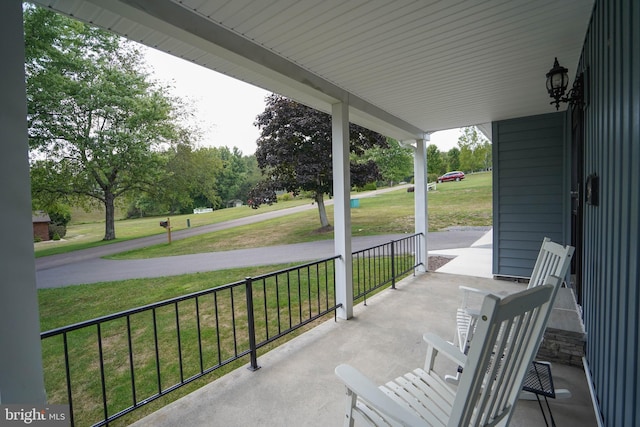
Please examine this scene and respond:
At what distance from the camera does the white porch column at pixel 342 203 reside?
3453 millimetres

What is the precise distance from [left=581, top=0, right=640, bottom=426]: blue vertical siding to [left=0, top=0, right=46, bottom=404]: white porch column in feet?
7.78

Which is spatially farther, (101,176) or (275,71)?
(101,176)

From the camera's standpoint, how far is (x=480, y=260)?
642 cm

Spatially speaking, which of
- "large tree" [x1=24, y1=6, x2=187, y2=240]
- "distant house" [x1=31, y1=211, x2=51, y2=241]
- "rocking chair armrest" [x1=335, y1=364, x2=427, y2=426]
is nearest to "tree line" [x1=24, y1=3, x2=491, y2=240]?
"large tree" [x1=24, y1=6, x2=187, y2=240]

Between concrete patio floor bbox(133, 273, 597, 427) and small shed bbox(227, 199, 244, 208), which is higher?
small shed bbox(227, 199, 244, 208)

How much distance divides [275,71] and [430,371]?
2.50 meters

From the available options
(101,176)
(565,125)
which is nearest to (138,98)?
(101,176)

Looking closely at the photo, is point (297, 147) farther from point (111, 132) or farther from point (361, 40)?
point (361, 40)

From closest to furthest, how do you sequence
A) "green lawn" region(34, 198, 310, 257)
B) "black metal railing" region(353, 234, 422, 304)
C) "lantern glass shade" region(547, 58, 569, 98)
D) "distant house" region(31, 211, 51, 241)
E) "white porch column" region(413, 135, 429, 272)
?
"lantern glass shade" region(547, 58, 569, 98) → "black metal railing" region(353, 234, 422, 304) → "white porch column" region(413, 135, 429, 272) → "green lawn" region(34, 198, 310, 257) → "distant house" region(31, 211, 51, 241)

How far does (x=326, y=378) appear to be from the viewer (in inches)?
93.5

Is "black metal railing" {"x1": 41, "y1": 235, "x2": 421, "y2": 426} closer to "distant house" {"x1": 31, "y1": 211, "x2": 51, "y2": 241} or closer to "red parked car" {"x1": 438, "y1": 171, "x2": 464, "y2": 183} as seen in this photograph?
"distant house" {"x1": 31, "y1": 211, "x2": 51, "y2": 241}

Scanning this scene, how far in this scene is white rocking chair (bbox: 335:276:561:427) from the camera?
921 millimetres

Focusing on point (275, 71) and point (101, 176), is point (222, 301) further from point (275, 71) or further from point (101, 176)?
point (101, 176)

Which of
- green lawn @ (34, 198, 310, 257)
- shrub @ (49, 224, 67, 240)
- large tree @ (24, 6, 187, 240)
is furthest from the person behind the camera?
shrub @ (49, 224, 67, 240)
